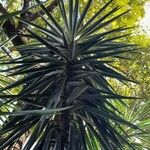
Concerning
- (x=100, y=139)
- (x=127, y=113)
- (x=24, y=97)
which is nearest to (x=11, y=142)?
(x=24, y=97)

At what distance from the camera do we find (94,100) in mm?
3273

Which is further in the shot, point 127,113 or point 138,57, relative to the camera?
point 138,57

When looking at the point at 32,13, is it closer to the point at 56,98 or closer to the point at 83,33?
the point at 83,33

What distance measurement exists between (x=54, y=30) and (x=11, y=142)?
1020 mm

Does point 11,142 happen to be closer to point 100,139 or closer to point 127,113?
point 100,139

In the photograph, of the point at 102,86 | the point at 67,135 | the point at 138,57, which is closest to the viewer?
the point at 67,135

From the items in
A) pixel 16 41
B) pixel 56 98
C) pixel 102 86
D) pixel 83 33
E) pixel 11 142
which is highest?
pixel 16 41

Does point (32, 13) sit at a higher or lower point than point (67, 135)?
higher

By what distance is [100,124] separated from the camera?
3.23 metres

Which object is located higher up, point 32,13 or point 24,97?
point 32,13

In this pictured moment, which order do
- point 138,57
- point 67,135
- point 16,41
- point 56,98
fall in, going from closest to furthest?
point 56,98
point 67,135
point 16,41
point 138,57

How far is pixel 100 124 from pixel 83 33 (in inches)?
31.1

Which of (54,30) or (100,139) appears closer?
(100,139)

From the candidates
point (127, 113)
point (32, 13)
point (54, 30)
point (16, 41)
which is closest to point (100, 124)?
point (54, 30)
